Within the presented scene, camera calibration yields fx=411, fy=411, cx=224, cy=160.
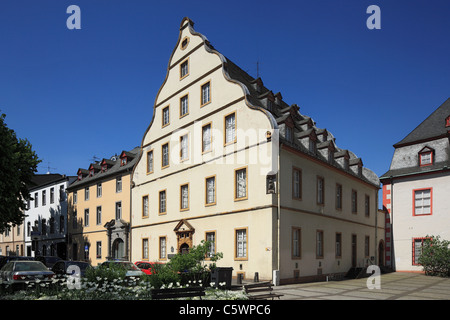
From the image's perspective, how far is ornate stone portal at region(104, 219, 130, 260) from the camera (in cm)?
3553

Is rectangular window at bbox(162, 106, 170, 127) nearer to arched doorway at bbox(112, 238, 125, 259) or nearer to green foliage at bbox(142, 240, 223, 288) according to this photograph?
arched doorway at bbox(112, 238, 125, 259)

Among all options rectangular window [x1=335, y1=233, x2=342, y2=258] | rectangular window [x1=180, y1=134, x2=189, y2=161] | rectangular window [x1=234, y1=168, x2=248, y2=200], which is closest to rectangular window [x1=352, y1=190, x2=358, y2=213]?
rectangular window [x1=335, y1=233, x2=342, y2=258]

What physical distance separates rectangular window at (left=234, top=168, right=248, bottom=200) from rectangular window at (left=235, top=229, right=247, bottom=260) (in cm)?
201

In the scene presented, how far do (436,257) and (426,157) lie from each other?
26.6ft

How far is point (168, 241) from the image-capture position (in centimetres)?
2983

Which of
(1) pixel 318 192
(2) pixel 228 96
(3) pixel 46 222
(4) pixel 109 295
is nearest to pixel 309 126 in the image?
(1) pixel 318 192

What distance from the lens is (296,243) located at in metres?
24.4

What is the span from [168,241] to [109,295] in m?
18.4

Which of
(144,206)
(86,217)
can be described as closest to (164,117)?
(144,206)

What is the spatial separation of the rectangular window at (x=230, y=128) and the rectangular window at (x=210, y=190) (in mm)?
2710

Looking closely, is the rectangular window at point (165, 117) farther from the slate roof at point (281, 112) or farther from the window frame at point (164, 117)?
the slate roof at point (281, 112)

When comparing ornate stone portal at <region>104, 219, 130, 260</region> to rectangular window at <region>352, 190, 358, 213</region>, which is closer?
rectangular window at <region>352, 190, 358, 213</region>

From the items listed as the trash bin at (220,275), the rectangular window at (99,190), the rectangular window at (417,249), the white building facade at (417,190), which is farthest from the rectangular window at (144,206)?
the rectangular window at (417,249)

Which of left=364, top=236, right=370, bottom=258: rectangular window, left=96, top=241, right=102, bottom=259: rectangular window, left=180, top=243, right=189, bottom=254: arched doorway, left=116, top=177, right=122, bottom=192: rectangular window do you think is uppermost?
left=116, top=177, right=122, bottom=192: rectangular window
